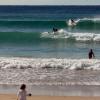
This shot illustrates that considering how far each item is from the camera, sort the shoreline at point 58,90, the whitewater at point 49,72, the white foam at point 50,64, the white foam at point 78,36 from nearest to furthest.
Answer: the shoreline at point 58,90 < the whitewater at point 49,72 < the white foam at point 50,64 < the white foam at point 78,36

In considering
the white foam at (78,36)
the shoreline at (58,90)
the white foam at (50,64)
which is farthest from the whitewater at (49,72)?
the white foam at (78,36)

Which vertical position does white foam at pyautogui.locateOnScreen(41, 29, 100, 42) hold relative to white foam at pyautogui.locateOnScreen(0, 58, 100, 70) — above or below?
above

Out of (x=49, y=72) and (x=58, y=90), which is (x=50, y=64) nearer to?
(x=49, y=72)

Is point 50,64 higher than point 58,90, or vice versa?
point 50,64

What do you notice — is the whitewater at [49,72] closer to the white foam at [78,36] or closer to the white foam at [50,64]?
the white foam at [50,64]

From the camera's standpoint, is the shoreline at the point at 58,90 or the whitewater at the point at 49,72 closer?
the shoreline at the point at 58,90

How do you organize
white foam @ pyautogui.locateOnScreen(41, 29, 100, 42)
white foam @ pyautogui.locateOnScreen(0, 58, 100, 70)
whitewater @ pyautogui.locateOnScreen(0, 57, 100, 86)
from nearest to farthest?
whitewater @ pyautogui.locateOnScreen(0, 57, 100, 86), white foam @ pyautogui.locateOnScreen(0, 58, 100, 70), white foam @ pyautogui.locateOnScreen(41, 29, 100, 42)

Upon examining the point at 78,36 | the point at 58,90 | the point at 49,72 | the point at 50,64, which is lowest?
the point at 58,90

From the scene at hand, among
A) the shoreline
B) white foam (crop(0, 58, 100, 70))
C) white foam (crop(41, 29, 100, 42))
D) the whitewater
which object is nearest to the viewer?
the shoreline

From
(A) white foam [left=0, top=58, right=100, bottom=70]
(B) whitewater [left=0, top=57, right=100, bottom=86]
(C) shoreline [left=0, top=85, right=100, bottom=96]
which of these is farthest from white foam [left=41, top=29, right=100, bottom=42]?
(C) shoreline [left=0, top=85, right=100, bottom=96]

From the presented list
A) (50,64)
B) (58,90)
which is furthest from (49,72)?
(58,90)

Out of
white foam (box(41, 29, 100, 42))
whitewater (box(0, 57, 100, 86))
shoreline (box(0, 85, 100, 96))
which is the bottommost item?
shoreline (box(0, 85, 100, 96))

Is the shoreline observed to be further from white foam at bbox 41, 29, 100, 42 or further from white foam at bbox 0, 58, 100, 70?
white foam at bbox 41, 29, 100, 42

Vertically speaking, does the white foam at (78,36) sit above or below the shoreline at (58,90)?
above
